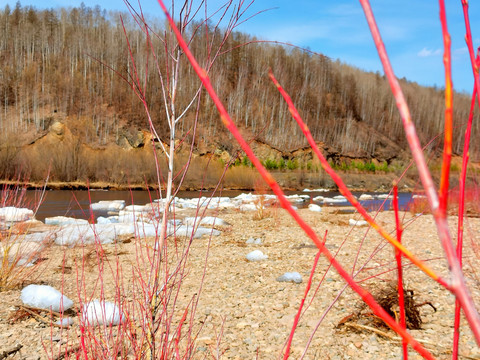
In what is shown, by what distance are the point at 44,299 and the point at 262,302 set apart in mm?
1546

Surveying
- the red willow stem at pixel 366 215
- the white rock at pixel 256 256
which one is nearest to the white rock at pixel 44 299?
the white rock at pixel 256 256

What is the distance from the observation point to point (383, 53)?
0.29m

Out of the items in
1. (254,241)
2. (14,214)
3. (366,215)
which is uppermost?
(366,215)

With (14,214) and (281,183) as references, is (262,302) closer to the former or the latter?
(14,214)

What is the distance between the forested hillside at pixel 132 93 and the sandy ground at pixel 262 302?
1659 cm

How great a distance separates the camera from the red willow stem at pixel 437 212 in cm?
23

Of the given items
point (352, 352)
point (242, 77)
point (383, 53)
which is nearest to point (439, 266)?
point (352, 352)

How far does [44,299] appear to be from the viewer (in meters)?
2.71

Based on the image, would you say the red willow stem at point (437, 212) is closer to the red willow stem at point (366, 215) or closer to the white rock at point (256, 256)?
the red willow stem at point (366, 215)

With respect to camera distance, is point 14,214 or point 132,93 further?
point 132,93

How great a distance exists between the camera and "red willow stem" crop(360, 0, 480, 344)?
23cm

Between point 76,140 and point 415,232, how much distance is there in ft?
64.7

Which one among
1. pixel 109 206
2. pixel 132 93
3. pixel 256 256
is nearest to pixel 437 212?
pixel 256 256

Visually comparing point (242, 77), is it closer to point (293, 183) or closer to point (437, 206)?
point (293, 183)
